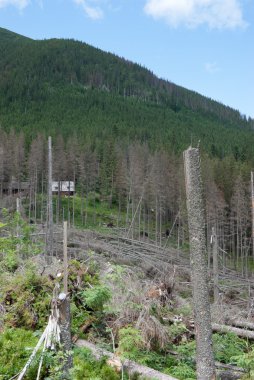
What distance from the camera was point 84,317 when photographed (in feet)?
28.8

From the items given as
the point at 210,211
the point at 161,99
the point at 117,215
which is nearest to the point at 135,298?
the point at 210,211

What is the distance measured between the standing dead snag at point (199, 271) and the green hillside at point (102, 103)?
66884 mm

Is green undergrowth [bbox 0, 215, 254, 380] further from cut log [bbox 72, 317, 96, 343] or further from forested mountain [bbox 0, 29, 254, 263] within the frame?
forested mountain [bbox 0, 29, 254, 263]

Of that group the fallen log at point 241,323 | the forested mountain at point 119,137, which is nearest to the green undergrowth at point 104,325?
the fallen log at point 241,323

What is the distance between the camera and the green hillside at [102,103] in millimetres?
96312

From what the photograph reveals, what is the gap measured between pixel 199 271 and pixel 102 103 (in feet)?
432

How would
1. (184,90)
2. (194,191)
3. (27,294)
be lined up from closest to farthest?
(194,191), (27,294), (184,90)

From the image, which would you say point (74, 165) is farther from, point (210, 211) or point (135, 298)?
point (135, 298)

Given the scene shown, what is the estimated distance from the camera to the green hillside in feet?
→ 316

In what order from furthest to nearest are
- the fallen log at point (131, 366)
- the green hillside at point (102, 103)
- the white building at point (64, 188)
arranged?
the green hillside at point (102, 103), the white building at point (64, 188), the fallen log at point (131, 366)

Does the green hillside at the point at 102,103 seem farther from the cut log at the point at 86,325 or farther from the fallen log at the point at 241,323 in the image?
the cut log at the point at 86,325

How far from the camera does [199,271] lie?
5.95 metres

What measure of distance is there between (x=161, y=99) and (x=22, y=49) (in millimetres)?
63016

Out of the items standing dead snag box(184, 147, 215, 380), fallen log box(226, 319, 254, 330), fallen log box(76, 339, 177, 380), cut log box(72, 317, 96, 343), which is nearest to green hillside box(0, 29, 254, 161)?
fallen log box(226, 319, 254, 330)
